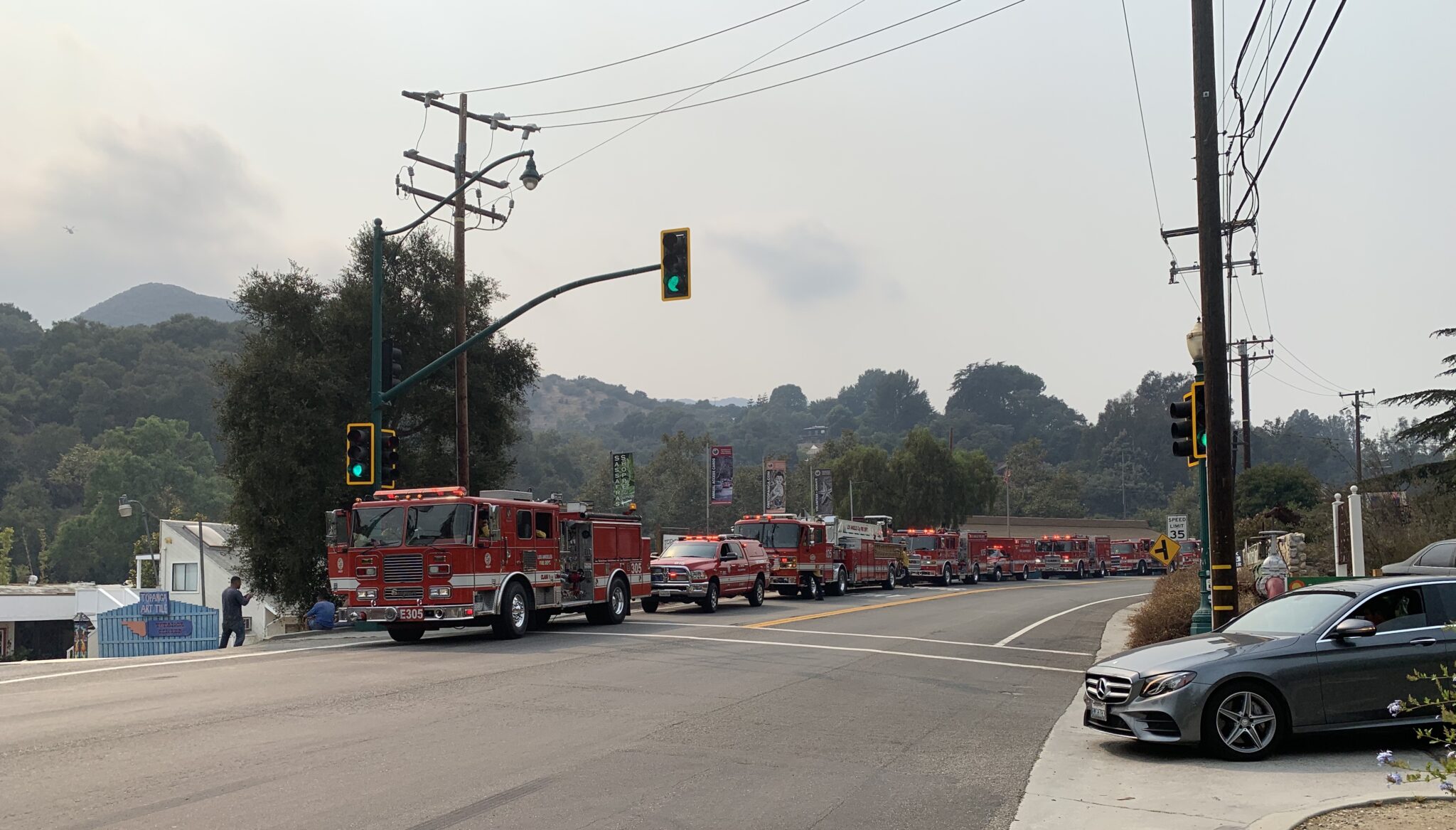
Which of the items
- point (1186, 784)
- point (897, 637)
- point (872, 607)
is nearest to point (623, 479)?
point (872, 607)

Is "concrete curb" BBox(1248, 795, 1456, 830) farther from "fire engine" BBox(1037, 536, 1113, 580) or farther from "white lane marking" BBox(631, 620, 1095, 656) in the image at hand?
"fire engine" BBox(1037, 536, 1113, 580)

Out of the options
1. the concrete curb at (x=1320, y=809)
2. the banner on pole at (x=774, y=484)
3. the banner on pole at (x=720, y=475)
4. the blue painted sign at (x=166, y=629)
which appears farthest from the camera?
the banner on pole at (x=774, y=484)

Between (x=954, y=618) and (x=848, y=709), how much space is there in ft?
54.7

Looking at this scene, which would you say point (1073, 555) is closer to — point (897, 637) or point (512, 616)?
point (897, 637)

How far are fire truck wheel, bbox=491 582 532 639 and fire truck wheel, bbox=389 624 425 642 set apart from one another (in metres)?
1.36

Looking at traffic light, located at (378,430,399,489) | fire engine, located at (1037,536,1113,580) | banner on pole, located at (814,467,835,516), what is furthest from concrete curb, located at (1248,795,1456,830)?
fire engine, located at (1037,536,1113,580)

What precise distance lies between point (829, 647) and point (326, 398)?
685 inches

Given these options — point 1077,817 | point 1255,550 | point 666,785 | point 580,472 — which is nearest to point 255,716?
point 666,785

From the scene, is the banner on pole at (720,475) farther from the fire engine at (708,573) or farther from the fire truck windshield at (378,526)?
the fire truck windshield at (378,526)

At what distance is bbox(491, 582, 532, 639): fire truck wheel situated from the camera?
21094 mm

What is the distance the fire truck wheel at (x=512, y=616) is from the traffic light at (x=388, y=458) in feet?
14.3

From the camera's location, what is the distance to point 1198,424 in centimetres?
1780

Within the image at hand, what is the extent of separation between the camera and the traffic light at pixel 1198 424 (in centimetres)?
1761

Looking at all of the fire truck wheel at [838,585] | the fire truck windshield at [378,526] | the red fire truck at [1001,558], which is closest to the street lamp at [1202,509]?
the fire truck windshield at [378,526]
